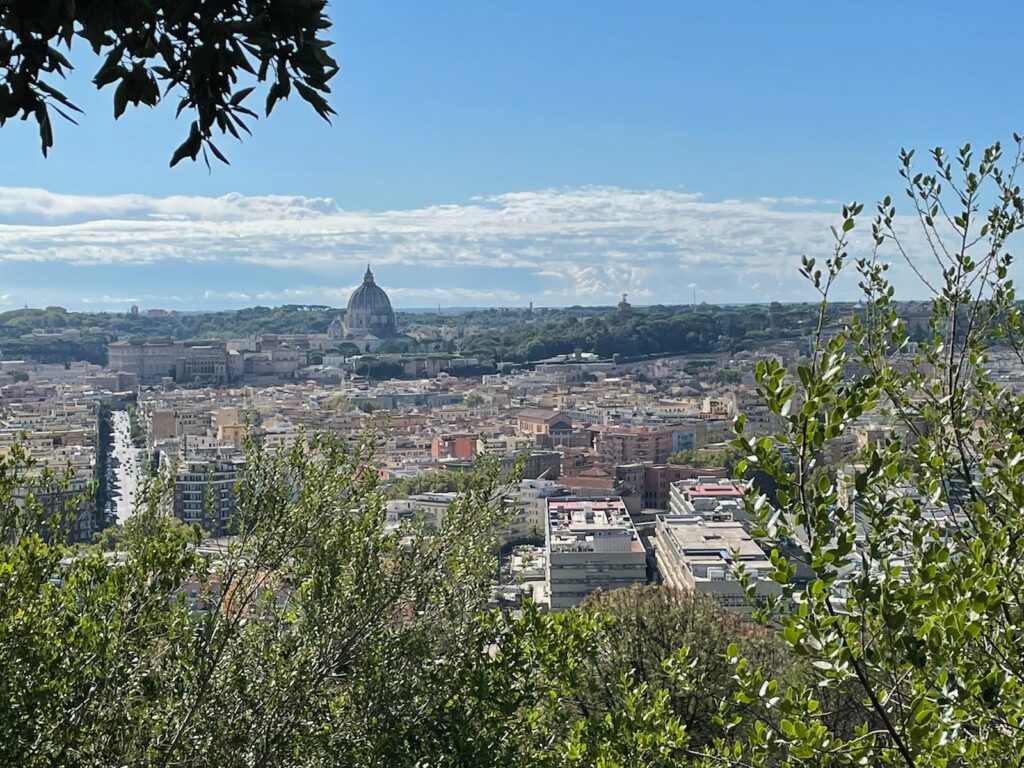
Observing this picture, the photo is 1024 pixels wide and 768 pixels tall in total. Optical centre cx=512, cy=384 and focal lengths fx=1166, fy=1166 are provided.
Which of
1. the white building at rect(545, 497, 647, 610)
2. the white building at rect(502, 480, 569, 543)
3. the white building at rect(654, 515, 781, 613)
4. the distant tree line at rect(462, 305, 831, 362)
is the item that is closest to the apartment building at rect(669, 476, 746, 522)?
the white building at rect(654, 515, 781, 613)

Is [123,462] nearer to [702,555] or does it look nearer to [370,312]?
[702,555]

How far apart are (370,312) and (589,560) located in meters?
81.1

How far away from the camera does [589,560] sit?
18047 millimetres

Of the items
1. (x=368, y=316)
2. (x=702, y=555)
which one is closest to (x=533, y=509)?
(x=702, y=555)

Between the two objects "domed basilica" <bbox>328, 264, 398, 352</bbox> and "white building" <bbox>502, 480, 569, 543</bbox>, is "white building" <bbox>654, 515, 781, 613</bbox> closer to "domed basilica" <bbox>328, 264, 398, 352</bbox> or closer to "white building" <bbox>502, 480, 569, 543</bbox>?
"white building" <bbox>502, 480, 569, 543</bbox>

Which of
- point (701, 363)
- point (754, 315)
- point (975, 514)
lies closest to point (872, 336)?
point (975, 514)

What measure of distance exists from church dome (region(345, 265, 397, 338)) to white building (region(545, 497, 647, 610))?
7703 centimetres

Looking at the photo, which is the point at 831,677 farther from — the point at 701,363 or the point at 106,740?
the point at 701,363

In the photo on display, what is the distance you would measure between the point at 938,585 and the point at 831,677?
262 millimetres

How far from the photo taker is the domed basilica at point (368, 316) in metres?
94.0

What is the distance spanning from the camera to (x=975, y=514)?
93.4 inches

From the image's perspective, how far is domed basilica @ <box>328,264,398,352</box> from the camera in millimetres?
94000

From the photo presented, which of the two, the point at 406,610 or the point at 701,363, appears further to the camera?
the point at 701,363

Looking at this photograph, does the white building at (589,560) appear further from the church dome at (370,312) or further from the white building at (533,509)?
the church dome at (370,312)
